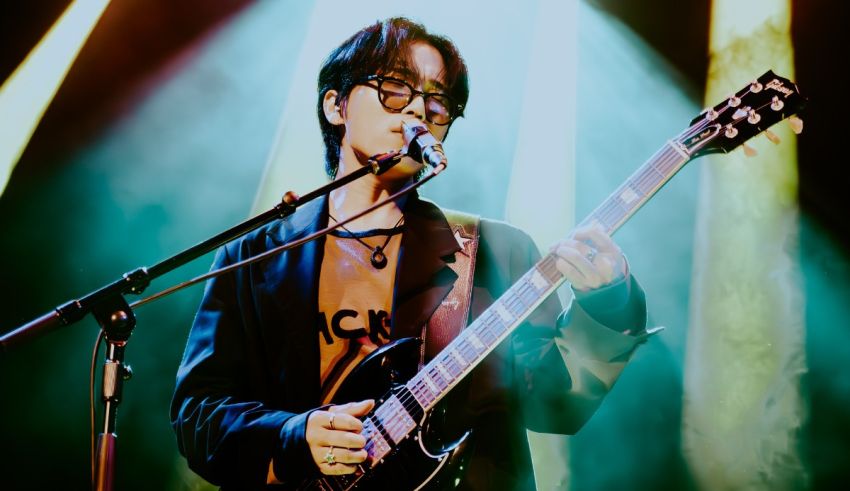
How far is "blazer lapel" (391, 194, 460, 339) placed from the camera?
6.61ft

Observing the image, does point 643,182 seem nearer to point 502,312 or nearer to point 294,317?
point 502,312

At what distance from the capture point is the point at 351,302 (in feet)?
6.84

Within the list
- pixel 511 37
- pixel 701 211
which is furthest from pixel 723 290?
pixel 511 37

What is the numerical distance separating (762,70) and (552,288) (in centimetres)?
259

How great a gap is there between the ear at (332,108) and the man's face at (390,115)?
8 cm

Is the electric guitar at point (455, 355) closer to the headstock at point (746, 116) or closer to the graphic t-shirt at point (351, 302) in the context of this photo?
the headstock at point (746, 116)

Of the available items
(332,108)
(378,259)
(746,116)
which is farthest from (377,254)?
(746,116)

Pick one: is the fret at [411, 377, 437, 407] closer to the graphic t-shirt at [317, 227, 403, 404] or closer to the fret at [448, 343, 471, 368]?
the fret at [448, 343, 471, 368]

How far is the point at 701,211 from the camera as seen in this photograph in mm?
3561

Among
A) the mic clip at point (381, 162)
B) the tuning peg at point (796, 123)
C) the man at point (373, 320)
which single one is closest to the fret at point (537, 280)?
the man at point (373, 320)

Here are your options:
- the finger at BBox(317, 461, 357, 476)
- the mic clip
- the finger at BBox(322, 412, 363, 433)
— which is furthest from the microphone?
the finger at BBox(317, 461, 357, 476)

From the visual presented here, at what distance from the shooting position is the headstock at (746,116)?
6.22 ft

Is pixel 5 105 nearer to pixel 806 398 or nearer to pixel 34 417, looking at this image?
pixel 34 417

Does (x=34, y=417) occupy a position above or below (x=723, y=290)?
above
